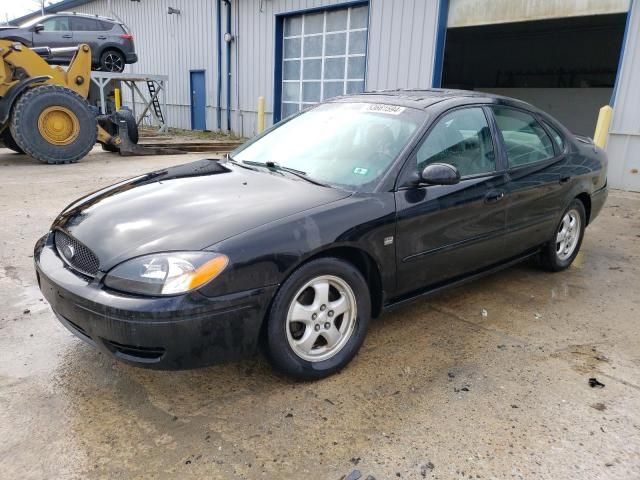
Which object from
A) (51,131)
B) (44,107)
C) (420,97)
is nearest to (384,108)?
(420,97)

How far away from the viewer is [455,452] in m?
2.22

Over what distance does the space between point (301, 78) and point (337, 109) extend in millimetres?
10813

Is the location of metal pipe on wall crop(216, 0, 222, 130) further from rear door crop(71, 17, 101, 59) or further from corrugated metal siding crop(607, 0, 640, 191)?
corrugated metal siding crop(607, 0, 640, 191)

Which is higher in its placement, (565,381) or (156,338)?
(156,338)

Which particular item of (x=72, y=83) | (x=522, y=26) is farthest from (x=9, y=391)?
(x=522, y=26)

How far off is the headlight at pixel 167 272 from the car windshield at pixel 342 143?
1.00 m

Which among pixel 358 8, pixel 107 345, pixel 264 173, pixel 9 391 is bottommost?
pixel 9 391

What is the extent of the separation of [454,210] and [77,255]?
7.19 ft

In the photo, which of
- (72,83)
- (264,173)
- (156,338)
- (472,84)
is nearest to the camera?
(156,338)

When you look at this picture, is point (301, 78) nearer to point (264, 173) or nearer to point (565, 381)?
point (264, 173)

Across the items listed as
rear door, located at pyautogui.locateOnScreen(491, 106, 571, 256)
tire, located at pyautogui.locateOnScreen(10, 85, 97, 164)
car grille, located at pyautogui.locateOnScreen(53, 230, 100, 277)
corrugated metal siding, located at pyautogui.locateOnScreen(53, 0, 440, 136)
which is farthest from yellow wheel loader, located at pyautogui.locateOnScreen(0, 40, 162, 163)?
rear door, located at pyautogui.locateOnScreen(491, 106, 571, 256)

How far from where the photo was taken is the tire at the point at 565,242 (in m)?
4.34

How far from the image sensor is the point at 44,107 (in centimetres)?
930

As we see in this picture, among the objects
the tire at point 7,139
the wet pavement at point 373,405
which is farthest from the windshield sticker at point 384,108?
the tire at point 7,139
